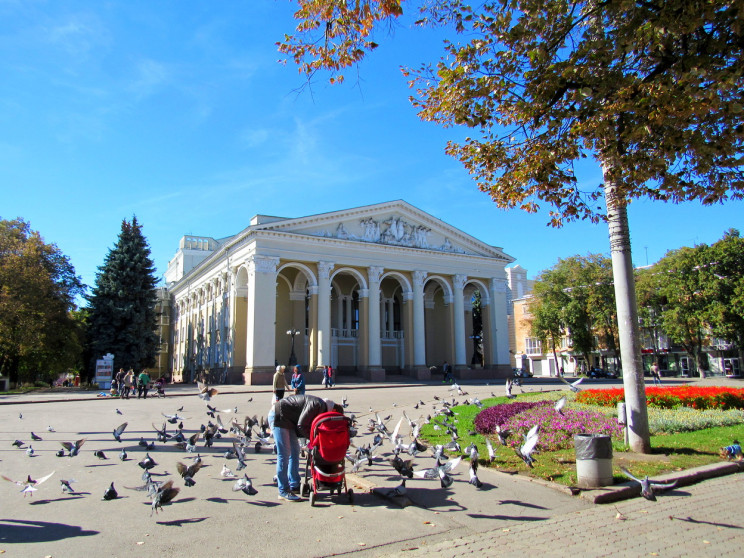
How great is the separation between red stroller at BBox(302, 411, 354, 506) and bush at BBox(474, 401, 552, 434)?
5.44m

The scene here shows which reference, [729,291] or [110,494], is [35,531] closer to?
[110,494]

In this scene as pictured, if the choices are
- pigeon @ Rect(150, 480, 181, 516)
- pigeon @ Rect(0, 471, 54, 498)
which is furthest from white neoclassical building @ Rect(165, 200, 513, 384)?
pigeon @ Rect(150, 480, 181, 516)

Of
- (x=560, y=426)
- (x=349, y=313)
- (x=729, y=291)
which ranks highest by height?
(x=729, y=291)

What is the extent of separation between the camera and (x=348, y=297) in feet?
151

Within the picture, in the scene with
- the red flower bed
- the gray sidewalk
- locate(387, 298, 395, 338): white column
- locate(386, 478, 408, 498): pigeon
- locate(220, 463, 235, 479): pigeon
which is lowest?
the gray sidewalk

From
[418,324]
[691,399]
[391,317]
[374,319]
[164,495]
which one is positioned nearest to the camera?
[164,495]

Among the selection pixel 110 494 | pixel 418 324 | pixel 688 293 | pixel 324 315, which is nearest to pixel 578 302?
pixel 688 293

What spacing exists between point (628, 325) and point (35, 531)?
30.1 ft

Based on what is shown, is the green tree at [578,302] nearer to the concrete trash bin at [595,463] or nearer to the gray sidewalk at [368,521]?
the gray sidewalk at [368,521]

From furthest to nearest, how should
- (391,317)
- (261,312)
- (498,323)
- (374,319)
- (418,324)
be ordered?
1. (498,323)
2. (391,317)
3. (418,324)
4. (374,319)
5. (261,312)

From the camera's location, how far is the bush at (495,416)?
11548mm

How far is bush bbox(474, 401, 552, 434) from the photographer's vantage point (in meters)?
11.5

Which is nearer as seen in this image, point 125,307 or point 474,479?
point 474,479

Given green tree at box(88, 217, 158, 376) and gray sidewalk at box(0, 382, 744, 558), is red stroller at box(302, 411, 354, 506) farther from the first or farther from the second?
green tree at box(88, 217, 158, 376)
